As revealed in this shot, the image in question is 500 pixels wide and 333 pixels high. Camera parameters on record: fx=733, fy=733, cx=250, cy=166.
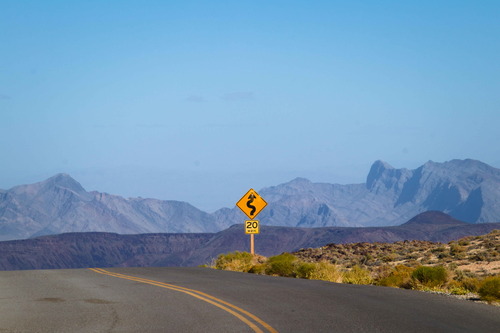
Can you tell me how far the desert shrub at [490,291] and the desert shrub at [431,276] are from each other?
3.31 m

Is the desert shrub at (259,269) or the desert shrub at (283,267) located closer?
the desert shrub at (283,267)

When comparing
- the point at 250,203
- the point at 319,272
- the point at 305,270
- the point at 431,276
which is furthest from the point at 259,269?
the point at 431,276

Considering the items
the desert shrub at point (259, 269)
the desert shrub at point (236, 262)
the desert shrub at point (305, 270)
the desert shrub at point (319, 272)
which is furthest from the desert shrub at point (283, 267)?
the desert shrub at point (236, 262)

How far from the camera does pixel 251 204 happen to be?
111ft

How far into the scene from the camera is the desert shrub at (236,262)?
31.0 metres

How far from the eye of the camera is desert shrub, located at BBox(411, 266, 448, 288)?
2070 cm

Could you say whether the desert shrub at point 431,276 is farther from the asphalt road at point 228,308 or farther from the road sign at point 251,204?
the road sign at point 251,204

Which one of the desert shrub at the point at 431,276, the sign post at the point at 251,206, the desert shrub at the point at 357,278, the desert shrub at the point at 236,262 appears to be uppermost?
the sign post at the point at 251,206

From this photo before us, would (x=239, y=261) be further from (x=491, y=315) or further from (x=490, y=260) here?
(x=491, y=315)

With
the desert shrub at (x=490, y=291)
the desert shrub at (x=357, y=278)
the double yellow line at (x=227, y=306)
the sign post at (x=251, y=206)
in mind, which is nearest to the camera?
the double yellow line at (x=227, y=306)

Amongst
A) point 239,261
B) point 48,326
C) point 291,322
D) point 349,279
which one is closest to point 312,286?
point 349,279

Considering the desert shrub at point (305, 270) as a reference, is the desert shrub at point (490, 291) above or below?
above

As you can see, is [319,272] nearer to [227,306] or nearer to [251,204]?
[251,204]

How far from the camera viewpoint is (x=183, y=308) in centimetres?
1480
